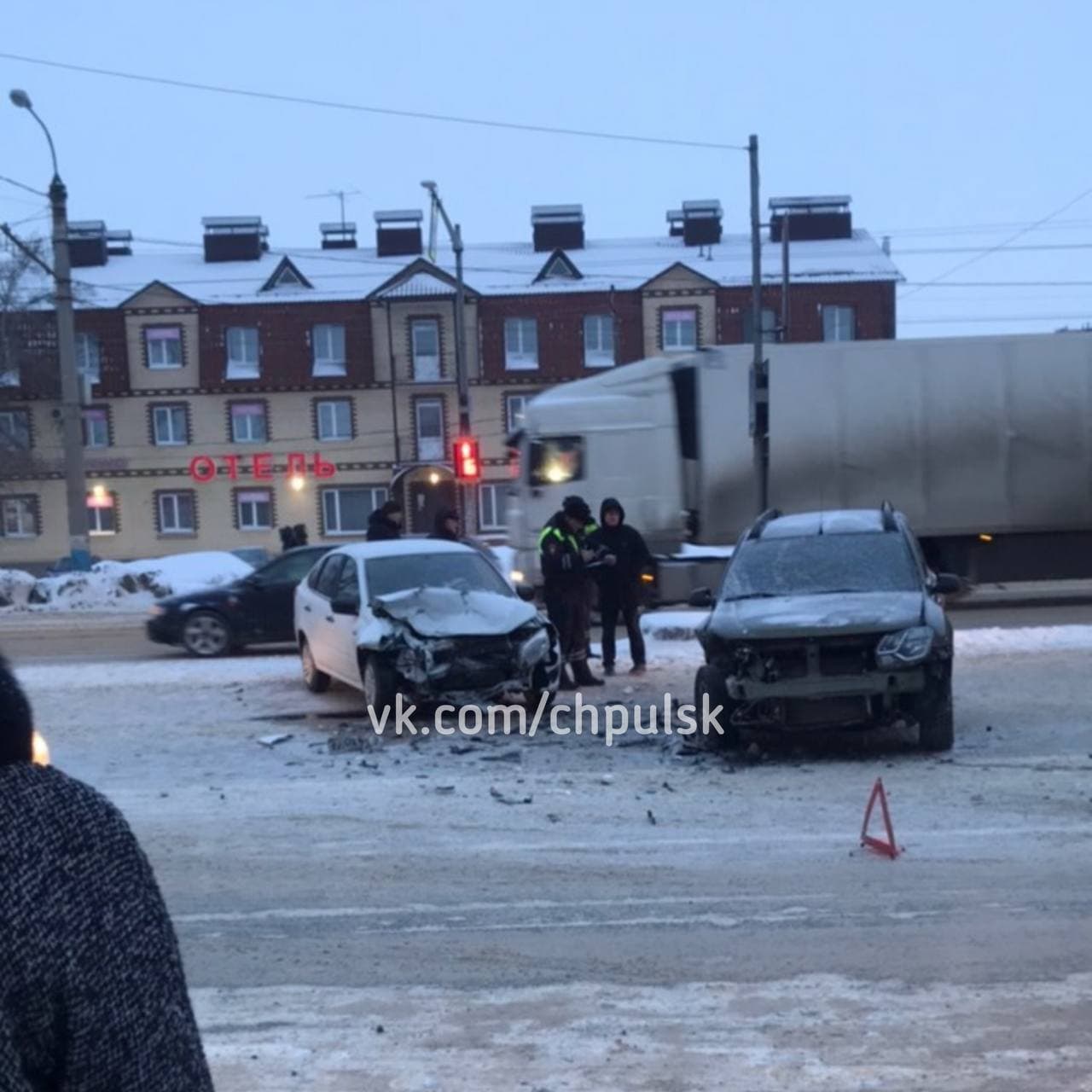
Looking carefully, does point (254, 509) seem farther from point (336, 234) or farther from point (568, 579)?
point (568, 579)

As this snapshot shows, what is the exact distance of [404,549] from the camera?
1464 cm

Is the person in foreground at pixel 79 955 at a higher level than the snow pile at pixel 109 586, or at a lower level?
higher

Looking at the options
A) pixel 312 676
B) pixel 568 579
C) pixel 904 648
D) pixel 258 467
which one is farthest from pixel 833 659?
pixel 258 467

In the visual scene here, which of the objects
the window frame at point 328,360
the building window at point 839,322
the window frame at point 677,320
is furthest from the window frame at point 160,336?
the building window at point 839,322

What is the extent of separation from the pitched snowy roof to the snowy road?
4547 centimetres

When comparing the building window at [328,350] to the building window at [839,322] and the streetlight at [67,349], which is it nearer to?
the building window at [839,322]

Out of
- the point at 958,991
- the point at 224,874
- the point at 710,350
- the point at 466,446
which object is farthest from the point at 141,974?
the point at 466,446

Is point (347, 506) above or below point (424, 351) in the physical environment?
below

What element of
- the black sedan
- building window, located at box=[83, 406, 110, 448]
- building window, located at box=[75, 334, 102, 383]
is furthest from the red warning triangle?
building window, located at box=[83, 406, 110, 448]

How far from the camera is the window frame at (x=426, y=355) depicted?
5762 cm

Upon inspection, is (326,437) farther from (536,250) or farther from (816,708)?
(816,708)

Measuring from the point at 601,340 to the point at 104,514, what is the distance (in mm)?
19393

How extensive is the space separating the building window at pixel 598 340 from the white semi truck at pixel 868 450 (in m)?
34.7

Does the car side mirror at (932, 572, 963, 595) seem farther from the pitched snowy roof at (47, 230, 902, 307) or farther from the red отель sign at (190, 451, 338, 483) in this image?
the red отель sign at (190, 451, 338, 483)
